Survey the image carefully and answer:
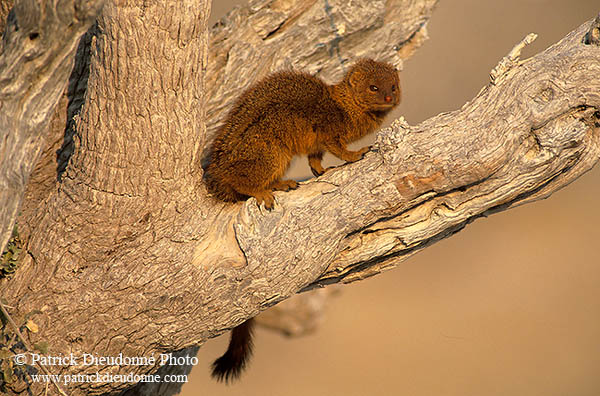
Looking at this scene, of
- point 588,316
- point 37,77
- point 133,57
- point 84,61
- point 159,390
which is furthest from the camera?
point 588,316

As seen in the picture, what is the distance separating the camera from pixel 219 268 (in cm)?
291

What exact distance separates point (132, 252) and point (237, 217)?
0.51 metres

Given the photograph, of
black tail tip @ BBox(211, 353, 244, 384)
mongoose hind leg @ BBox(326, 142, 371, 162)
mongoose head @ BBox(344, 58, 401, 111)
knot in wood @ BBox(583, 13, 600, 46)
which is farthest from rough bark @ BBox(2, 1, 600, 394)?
mongoose head @ BBox(344, 58, 401, 111)

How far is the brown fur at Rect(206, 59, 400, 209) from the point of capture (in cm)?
325

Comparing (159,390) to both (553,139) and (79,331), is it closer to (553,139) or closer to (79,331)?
(79,331)

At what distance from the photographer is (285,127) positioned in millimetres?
3414

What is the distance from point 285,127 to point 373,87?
758 millimetres

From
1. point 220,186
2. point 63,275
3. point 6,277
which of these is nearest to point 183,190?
point 220,186

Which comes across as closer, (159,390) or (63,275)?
(63,275)

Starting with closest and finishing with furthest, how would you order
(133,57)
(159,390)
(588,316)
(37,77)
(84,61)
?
(37,77) → (133,57) → (84,61) → (159,390) → (588,316)

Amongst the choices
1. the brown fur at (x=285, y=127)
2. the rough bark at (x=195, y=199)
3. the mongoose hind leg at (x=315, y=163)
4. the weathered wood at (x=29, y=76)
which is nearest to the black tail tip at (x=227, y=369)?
the rough bark at (x=195, y=199)

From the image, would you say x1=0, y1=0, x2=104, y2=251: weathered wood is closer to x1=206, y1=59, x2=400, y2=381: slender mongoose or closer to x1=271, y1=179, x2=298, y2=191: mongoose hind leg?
x1=206, y1=59, x2=400, y2=381: slender mongoose

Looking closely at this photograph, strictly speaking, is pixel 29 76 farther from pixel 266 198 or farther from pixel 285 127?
pixel 285 127

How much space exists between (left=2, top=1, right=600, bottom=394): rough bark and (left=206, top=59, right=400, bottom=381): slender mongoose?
217 millimetres
